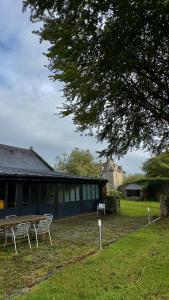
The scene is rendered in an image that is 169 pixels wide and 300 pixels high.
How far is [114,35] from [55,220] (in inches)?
592

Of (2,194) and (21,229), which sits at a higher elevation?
(2,194)

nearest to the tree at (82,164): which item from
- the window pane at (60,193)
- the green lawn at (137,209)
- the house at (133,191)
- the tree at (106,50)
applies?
the house at (133,191)

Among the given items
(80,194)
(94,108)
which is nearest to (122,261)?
(94,108)

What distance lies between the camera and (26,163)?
28062 mm

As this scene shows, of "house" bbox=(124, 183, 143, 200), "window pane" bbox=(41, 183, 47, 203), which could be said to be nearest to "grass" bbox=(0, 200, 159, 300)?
"window pane" bbox=(41, 183, 47, 203)

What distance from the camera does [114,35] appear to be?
1147cm

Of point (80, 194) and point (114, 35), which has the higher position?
point (114, 35)

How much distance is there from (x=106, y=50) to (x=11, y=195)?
11833 millimetres

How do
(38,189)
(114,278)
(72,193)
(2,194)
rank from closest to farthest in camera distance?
(114,278) → (2,194) → (38,189) → (72,193)

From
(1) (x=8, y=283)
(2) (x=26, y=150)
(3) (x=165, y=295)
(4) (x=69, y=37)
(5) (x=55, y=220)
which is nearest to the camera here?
(3) (x=165, y=295)

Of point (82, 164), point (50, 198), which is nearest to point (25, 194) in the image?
point (50, 198)

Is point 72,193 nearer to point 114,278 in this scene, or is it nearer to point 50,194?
point 50,194

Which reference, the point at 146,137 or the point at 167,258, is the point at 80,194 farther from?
the point at 167,258

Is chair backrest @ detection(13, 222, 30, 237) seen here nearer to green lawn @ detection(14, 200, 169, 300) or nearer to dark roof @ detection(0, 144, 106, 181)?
green lawn @ detection(14, 200, 169, 300)
